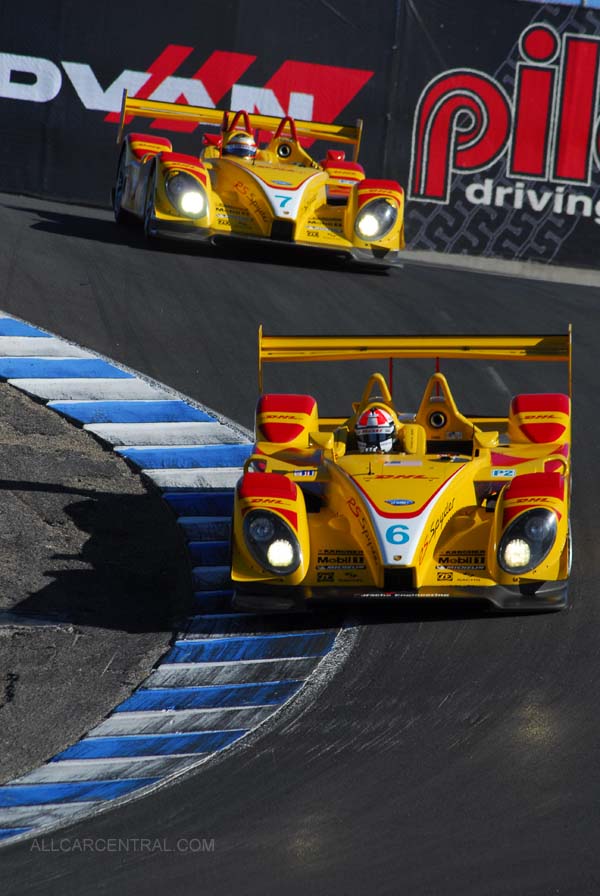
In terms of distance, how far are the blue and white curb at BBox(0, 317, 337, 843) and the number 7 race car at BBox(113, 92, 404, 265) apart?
8.40ft

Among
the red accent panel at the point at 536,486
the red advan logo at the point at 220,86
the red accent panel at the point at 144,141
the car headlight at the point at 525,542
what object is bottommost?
the car headlight at the point at 525,542

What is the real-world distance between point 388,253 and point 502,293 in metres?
1.18

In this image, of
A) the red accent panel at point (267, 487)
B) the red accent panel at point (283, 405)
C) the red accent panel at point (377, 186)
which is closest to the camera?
the red accent panel at point (267, 487)

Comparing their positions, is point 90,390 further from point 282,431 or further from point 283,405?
point 282,431

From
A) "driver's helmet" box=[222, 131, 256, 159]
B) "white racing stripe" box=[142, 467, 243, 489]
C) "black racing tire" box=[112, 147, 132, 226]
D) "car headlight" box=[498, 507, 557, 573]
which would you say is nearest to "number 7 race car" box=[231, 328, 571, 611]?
"car headlight" box=[498, 507, 557, 573]

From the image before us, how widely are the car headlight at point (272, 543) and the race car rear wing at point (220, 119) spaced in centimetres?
784

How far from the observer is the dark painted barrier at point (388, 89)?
1620 centimetres

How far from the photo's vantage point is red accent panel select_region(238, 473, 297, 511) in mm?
7547

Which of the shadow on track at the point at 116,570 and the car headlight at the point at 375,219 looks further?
the car headlight at the point at 375,219

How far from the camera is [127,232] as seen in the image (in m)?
15.2

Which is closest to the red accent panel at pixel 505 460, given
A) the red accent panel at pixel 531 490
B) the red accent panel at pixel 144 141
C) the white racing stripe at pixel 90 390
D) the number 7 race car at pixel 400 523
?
the number 7 race car at pixel 400 523

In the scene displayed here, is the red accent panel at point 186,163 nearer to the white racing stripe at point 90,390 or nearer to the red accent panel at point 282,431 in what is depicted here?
the white racing stripe at point 90,390

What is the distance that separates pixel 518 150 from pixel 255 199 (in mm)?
3896

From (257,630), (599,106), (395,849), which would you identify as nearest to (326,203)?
(599,106)
